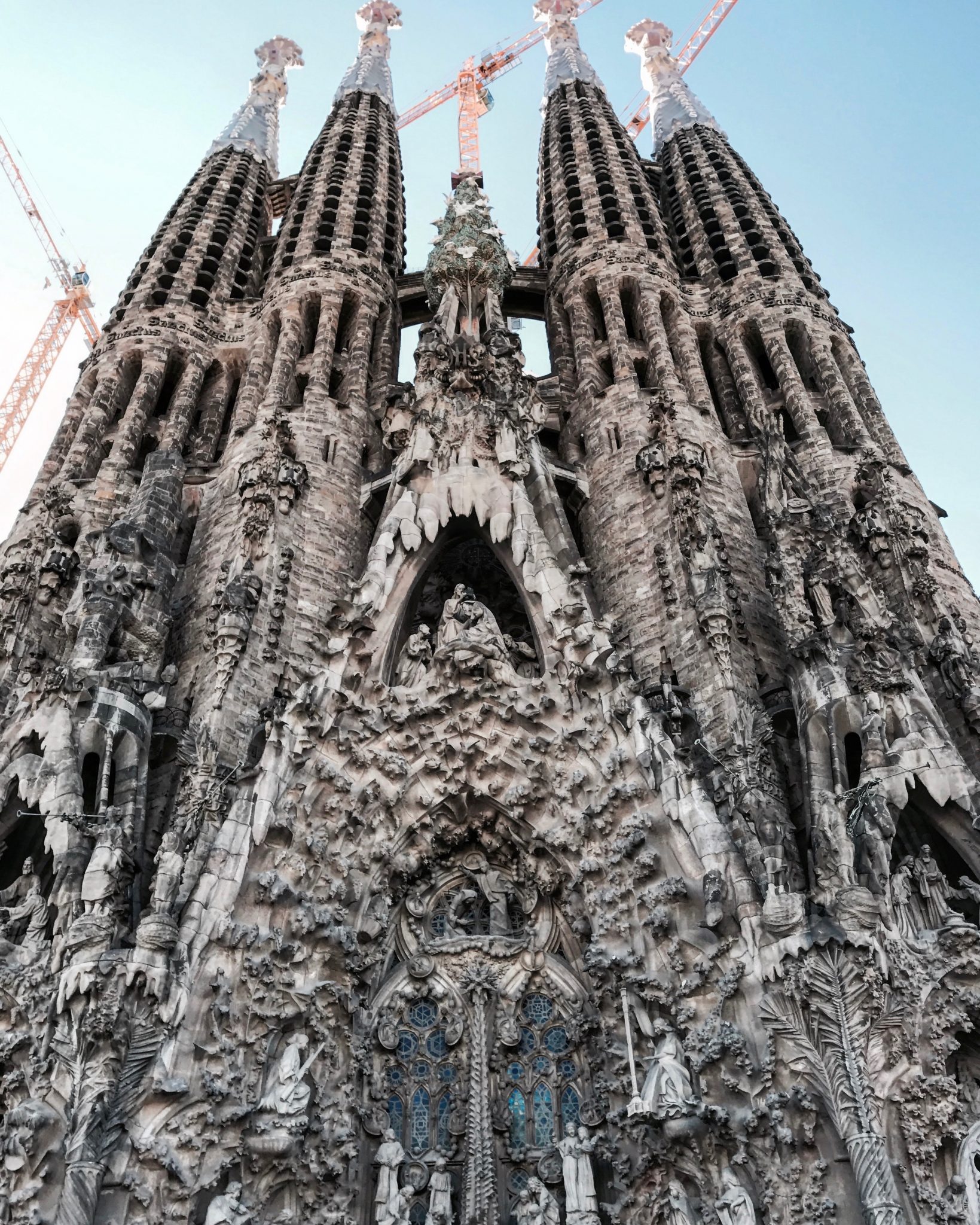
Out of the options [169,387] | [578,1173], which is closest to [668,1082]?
[578,1173]

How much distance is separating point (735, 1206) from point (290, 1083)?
374cm

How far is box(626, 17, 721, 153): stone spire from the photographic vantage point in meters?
28.0

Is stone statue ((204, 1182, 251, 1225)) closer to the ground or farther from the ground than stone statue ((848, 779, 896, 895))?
closer to the ground

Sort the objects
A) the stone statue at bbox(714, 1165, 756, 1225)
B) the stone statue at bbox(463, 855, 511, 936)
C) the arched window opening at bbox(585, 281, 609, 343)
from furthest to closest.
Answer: the arched window opening at bbox(585, 281, 609, 343), the stone statue at bbox(463, 855, 511, 936), the stone statue at bbox(714, 1165, 756, 1225)

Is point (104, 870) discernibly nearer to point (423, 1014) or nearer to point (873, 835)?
point (423, 1014)

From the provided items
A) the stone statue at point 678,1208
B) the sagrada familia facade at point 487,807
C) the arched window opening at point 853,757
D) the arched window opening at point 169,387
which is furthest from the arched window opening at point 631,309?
the stone statue at point 678,1208

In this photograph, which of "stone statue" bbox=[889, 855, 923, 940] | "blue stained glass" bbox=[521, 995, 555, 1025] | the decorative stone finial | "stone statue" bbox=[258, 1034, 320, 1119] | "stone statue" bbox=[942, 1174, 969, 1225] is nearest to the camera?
"stone statue" bbox=[942, 1174, 969, 1225]

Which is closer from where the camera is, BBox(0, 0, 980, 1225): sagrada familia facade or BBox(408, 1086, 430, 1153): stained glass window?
BBox(0, 0, 980, 1225): sagrada familia facade

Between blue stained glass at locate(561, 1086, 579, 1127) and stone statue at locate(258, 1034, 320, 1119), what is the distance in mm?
2486

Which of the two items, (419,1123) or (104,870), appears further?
(419,1123)

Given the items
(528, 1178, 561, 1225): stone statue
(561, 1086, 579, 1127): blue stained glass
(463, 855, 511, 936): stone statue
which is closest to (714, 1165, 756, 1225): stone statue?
(528, 1178, 561, 1225): stone statue

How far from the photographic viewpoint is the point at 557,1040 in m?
11.3

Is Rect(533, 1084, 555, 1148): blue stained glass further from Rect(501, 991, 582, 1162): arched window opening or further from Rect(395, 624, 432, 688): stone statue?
Rect(395, 624, 432, 688): stone statue

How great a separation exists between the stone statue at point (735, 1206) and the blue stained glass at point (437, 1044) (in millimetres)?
3236
